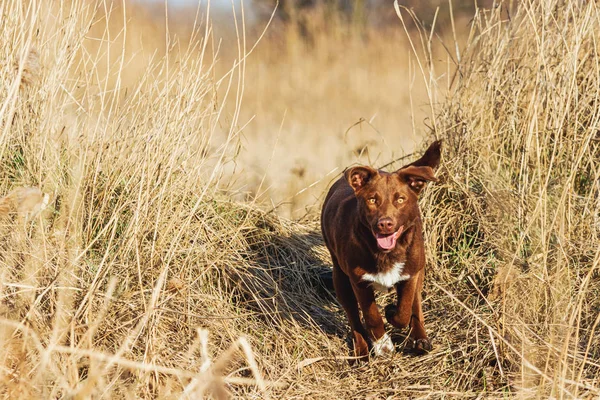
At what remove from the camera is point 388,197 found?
411 cm

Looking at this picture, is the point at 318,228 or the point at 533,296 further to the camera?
the point at 318,228

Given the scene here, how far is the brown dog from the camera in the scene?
4.10m

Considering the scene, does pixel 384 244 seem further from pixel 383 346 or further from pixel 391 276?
pixel 383 346

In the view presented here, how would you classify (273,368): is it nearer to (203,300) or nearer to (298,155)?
(203,300)

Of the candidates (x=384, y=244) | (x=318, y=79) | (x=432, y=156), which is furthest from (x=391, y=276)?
A: (x=318, y=79)

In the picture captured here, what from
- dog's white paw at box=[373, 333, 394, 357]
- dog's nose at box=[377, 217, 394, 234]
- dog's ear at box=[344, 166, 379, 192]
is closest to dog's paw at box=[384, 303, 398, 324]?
dog's white paw at box=[373, 333, 394, 357]

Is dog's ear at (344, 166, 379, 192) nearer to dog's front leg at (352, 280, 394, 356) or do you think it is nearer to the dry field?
dog's front leg at (352, 280, 394, 356)

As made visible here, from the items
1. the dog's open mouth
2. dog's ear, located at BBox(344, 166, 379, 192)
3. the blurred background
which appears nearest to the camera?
the dog's open mouth

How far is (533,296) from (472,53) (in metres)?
2.08

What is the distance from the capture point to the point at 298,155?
870 centimetres

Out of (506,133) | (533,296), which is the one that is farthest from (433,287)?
(506,133)

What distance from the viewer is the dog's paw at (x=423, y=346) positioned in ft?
14.3

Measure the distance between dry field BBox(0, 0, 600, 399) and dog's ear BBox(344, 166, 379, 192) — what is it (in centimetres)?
72

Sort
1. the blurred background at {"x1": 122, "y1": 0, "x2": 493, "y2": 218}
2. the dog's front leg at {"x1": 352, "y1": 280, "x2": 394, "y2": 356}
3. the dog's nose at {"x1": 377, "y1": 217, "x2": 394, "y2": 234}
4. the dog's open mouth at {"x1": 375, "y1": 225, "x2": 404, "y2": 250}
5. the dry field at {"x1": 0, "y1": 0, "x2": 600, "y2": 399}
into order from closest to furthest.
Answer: the dry field at {"x1": 0, "y1": 0, "x2": 600, "y2": 399}, the dog's nose at {"x1": 377, "y1": 217, "x2": 394, "y2": 234}, the dog's open mouth at {"x1": 375, "y1": 225, "x2": 404, "y2": 250}, the dog's front leg at {"x1": 352, "y1": 280, "x2": 394, "y2": 356}, the blurred background at {"x1": 122, "y1": 0, "x2": 493, "y2": 218}
